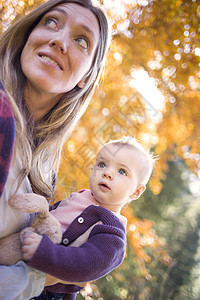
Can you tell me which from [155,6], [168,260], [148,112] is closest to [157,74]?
[148,112]

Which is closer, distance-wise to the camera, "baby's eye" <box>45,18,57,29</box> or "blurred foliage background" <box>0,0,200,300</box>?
"baby's eye" <box>45,18,57,29</box>

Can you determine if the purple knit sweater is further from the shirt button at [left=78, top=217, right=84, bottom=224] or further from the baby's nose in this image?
the baby's nose

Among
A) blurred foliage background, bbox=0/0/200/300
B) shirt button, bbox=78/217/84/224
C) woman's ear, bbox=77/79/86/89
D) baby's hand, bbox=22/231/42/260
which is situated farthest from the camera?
blurred foliage background, bbox=0/0/200/300

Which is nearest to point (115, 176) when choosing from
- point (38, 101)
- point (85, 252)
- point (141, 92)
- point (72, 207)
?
point (72, 207)

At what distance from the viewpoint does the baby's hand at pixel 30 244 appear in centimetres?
111

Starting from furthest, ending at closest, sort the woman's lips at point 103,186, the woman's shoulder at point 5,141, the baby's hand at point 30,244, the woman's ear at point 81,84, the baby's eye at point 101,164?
the woman's ear at point 81,84, the baby's eye at point 101,164, the woman's lips at point 103,186, the baby's hand at point 30,244, the woman's shoulder at point 5,141

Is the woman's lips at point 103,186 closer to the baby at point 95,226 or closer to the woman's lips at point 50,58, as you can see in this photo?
the baby at point 95,226

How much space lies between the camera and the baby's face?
1536 mm

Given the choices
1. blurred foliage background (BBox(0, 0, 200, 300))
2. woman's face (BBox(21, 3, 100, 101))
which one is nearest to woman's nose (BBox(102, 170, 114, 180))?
woman's face (BBox(21, 3, 100, 101))

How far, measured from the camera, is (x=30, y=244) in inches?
43.8

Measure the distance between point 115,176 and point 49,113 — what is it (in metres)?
0.59

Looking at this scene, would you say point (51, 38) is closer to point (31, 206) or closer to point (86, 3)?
point (86, 3)

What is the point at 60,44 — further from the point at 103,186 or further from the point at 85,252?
the point at 85,252

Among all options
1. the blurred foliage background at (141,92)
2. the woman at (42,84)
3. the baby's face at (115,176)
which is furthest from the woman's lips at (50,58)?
the blurred foliage background at (141,92)
